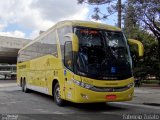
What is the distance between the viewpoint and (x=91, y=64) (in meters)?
13.9

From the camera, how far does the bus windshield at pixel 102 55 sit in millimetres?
13868

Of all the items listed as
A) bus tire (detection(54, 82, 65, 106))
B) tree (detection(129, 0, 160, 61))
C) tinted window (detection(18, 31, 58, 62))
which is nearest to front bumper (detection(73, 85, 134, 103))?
bus tire (detection(54, 82, 65, 106))

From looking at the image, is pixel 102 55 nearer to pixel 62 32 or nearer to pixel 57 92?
pixel 62 32

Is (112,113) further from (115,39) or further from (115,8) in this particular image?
(115,8)

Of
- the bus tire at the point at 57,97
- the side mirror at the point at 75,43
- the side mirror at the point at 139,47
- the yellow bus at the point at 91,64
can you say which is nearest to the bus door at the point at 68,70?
the yellow bus at the point at 91,64

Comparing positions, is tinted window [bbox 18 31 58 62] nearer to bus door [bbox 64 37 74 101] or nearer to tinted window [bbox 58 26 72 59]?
tinted window [bbox 58 26 72 59]

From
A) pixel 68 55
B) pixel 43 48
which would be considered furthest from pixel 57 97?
pixel 43 48

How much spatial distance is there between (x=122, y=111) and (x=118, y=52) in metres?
2.36

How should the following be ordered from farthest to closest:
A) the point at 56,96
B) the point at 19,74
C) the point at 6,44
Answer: the point at 6,44 < the point at 19,74 < the point at 56,96

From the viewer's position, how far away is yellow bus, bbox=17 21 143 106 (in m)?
13.8

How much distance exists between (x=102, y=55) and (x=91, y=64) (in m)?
0.64

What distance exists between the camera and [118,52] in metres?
14.6

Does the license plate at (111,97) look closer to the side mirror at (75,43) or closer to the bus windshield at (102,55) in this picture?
the bus windshield at (102,55)

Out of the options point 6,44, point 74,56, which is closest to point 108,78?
point 74,56
